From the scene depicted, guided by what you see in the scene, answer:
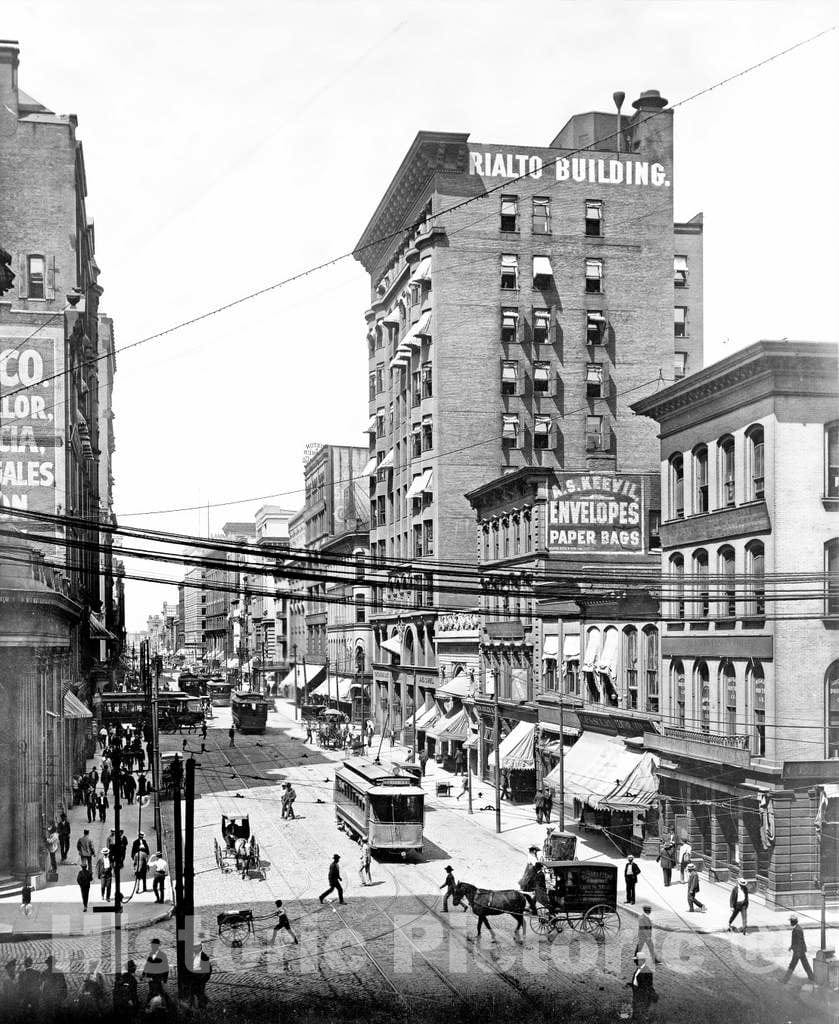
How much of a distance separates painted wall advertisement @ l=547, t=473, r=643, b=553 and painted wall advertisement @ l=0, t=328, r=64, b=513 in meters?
21.9

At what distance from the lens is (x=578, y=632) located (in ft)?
153

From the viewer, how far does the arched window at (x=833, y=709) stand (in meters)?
30.3

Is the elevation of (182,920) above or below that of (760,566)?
below

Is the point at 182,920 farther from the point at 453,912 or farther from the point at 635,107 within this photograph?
the point at 635,107

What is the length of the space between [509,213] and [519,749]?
33.9 metres

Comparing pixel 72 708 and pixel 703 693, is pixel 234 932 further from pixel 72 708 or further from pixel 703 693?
pixel 72 708

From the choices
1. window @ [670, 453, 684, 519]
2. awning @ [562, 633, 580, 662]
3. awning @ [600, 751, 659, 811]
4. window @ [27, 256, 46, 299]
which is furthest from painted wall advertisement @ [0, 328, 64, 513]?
awning @ [600, 751, 659, 811]

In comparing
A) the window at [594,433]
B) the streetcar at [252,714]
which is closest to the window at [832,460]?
the window at [594,433]

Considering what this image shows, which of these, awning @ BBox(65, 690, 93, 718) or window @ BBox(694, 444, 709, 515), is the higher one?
window @ BBox(694, 444, 709, 515)

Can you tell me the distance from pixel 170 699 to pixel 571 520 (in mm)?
44184

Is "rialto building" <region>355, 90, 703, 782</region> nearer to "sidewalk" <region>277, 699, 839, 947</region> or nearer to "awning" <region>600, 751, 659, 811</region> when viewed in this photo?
"sidewalk" <region>277, 699, 839, 947</region>

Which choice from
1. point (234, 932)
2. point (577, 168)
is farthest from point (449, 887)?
point (577, 168)

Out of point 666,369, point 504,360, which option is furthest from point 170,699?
point 666,369

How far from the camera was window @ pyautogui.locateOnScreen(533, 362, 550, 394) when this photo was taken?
67562mm
